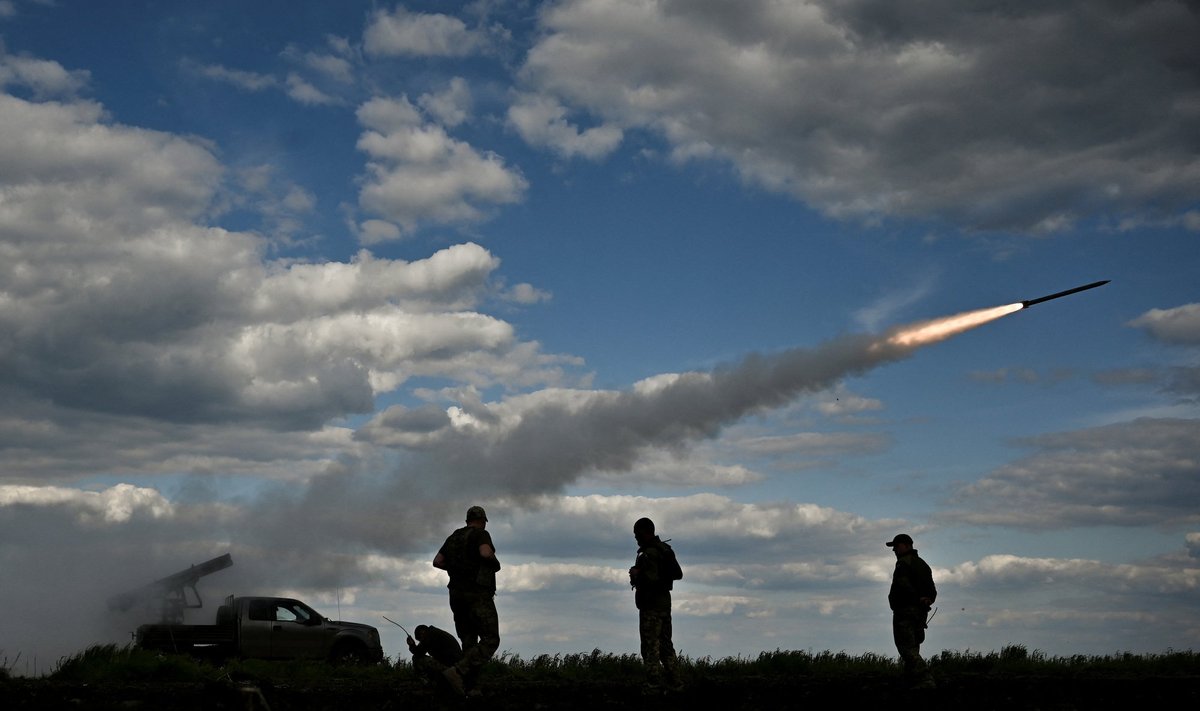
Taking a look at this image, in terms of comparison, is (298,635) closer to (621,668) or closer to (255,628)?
(255,628)

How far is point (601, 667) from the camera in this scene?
1830 cm

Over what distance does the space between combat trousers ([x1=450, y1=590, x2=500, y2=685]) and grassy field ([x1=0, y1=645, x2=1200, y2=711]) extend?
0.47 m

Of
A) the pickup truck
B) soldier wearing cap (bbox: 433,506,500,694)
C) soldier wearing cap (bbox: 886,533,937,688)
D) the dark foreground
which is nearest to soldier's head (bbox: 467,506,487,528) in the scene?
soldier wearing cap (bbox: 433,506,500,694)

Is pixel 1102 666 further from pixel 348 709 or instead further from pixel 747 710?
pixel 348 709

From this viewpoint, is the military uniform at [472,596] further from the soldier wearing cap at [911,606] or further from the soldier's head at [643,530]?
the soldier wearing cap at [911,606]

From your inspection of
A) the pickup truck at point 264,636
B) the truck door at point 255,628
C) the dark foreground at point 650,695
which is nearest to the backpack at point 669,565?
the dark foreground at point 650,695

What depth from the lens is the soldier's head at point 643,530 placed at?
14.3 metres

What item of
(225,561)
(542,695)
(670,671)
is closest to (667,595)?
(670,671)

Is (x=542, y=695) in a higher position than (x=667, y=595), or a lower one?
lower

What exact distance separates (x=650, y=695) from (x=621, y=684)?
7.33 feet

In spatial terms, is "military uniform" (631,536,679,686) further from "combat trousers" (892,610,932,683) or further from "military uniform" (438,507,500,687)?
"combat trousers" (892,610,932,683)

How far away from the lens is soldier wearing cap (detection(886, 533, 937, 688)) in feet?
47.9

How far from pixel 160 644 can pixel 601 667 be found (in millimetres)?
10198

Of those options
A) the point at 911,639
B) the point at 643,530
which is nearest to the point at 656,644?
the point at 643,530
